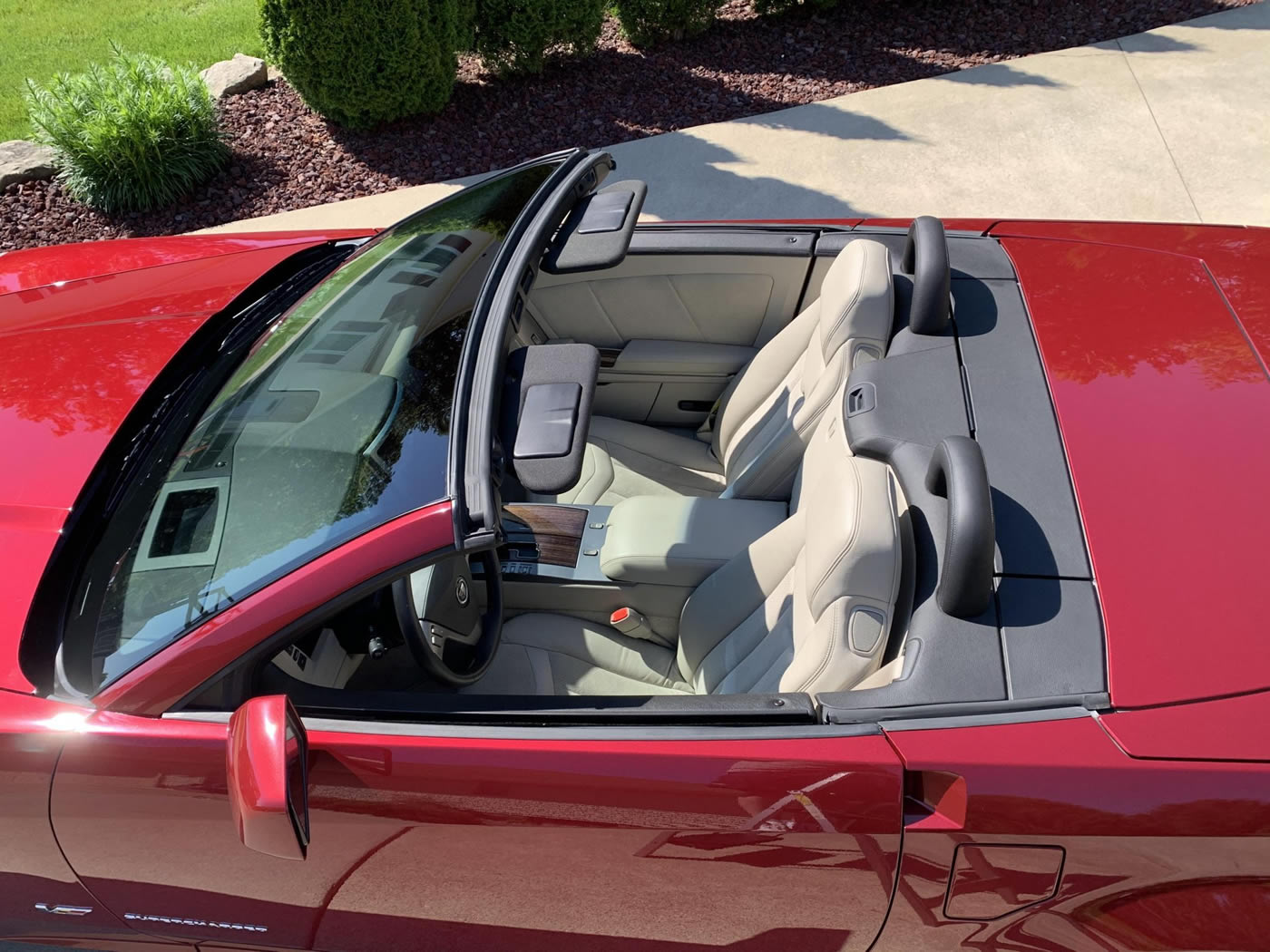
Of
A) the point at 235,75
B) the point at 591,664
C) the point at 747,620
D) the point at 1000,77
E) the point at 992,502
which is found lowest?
the point at 591,664

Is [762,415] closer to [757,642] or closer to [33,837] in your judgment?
[757,642]

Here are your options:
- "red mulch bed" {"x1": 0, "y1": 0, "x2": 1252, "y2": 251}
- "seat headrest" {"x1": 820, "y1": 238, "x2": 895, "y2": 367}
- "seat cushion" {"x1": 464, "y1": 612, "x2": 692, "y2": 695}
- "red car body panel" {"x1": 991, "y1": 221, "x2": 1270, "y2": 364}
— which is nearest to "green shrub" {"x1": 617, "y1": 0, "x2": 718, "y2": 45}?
"red mulch bed" {"x1": 0, "y1": 0, "x2": 1252, "y2": 251}

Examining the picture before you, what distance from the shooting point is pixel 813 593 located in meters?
1.98

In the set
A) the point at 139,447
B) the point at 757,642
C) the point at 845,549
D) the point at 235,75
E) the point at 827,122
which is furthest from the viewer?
the point at 235,75

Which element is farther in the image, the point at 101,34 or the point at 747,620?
the point at 101,34

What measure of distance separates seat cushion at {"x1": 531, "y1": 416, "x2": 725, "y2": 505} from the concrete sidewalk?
2105mm

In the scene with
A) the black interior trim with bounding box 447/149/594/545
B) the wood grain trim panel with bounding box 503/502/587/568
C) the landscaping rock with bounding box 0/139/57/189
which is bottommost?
the wood grain trim panel with bounding box 503/502/587/568

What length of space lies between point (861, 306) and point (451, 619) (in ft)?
4.12

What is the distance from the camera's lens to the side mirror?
1539mm

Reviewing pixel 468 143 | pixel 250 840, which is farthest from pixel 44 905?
pixel 468 143

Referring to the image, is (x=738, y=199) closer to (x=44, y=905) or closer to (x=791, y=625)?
(x=791, y=625)

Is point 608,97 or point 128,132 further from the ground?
point 128,132

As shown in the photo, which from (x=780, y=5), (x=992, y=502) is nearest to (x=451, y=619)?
(x=992, y=502)

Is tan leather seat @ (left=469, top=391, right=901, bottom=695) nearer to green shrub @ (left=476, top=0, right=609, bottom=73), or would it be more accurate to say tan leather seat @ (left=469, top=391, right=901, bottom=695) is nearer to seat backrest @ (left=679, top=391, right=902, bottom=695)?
seat backrest @ (left=679, top=391, right=902, bottom=695)
